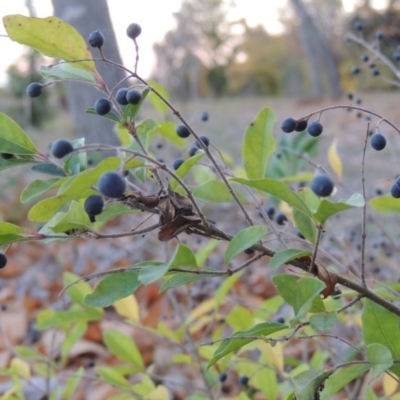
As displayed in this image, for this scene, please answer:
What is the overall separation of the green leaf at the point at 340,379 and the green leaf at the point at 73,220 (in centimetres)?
33

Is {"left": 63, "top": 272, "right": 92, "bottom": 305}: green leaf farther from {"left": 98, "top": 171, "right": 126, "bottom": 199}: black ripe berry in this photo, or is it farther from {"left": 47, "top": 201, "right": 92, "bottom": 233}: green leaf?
{"left": 98, "top": 171, "right": 126, "bottom": 199}: black ripe berry

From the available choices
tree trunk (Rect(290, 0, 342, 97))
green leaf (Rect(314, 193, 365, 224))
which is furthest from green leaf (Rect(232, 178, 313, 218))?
tree trunk (Rect(290, 0, 342, 97))

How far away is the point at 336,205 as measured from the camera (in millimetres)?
509

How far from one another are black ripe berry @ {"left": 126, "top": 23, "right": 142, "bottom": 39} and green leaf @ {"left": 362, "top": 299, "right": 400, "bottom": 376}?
44 centimetres

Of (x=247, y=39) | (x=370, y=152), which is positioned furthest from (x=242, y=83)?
(x=370, y=152)

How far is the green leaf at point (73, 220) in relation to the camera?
1.92 feet

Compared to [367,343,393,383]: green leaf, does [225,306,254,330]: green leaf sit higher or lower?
lower

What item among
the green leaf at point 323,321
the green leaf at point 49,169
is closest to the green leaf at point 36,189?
the green leaf at point 49,169

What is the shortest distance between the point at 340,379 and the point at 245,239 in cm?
20

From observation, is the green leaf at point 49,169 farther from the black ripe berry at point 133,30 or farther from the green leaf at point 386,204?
the green leaf at point 386,204

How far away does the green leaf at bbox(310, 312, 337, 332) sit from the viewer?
62cm

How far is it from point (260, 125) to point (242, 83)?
2394cm

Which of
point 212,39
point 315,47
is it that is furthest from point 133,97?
point 212,39

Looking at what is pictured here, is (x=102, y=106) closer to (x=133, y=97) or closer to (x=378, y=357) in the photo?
(x=133, y=97)
